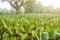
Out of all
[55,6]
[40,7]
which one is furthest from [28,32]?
[40,7]

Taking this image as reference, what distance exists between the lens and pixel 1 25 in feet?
3.26

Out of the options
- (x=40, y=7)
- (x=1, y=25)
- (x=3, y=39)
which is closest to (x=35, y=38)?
(x=3, y=39)

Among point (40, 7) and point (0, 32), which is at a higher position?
point (0, 32)

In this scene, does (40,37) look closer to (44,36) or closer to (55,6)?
(44,36)

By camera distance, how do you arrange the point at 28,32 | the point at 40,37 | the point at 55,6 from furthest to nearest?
the point at 55,6
the point at 28,32
the point at 40,37

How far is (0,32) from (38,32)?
8.9 inches

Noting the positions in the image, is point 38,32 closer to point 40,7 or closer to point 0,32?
point 0,32

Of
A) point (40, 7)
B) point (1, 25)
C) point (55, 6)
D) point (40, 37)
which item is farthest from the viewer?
point (40, 7)

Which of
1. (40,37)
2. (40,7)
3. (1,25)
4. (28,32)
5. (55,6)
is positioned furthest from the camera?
(40,7)

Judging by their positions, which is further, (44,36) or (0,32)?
(0,32)

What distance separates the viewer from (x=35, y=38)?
77 cm

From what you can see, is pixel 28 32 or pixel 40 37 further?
pixel 28 32

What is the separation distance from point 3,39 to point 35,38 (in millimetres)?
138

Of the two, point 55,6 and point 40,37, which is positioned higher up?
point 40,37
